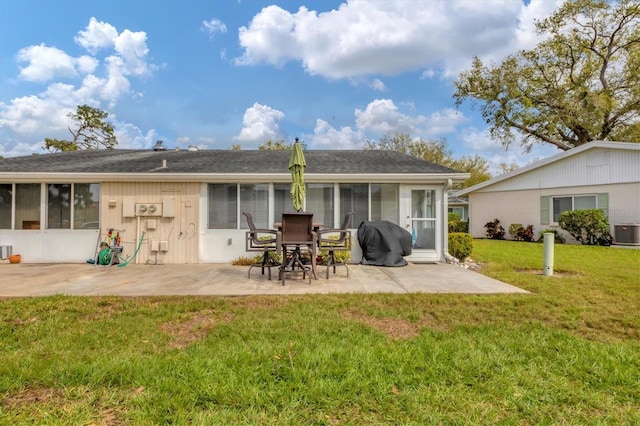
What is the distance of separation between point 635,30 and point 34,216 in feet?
97.3

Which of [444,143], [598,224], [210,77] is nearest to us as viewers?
[598,224]

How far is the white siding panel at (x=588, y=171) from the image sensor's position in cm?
1192

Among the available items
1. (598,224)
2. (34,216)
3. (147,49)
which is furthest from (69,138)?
(598,224)

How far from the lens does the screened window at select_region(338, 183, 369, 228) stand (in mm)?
8516

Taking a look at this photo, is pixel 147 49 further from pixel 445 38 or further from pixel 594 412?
pixel 594 412

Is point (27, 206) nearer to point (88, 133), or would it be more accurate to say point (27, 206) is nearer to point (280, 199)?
point (280, 199)

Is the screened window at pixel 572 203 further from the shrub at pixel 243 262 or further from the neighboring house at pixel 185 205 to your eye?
the shrub at pixel 243 262

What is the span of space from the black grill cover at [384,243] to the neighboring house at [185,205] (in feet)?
1.44

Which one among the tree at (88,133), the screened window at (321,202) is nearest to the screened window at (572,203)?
the screened window at (321,202)

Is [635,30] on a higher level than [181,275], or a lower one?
higher

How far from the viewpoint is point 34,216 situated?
8.28m

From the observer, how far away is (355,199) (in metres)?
8.54

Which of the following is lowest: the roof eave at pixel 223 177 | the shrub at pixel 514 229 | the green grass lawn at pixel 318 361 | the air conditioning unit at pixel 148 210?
the green grass lawn at pixel 318 361

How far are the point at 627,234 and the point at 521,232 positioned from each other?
381cm
